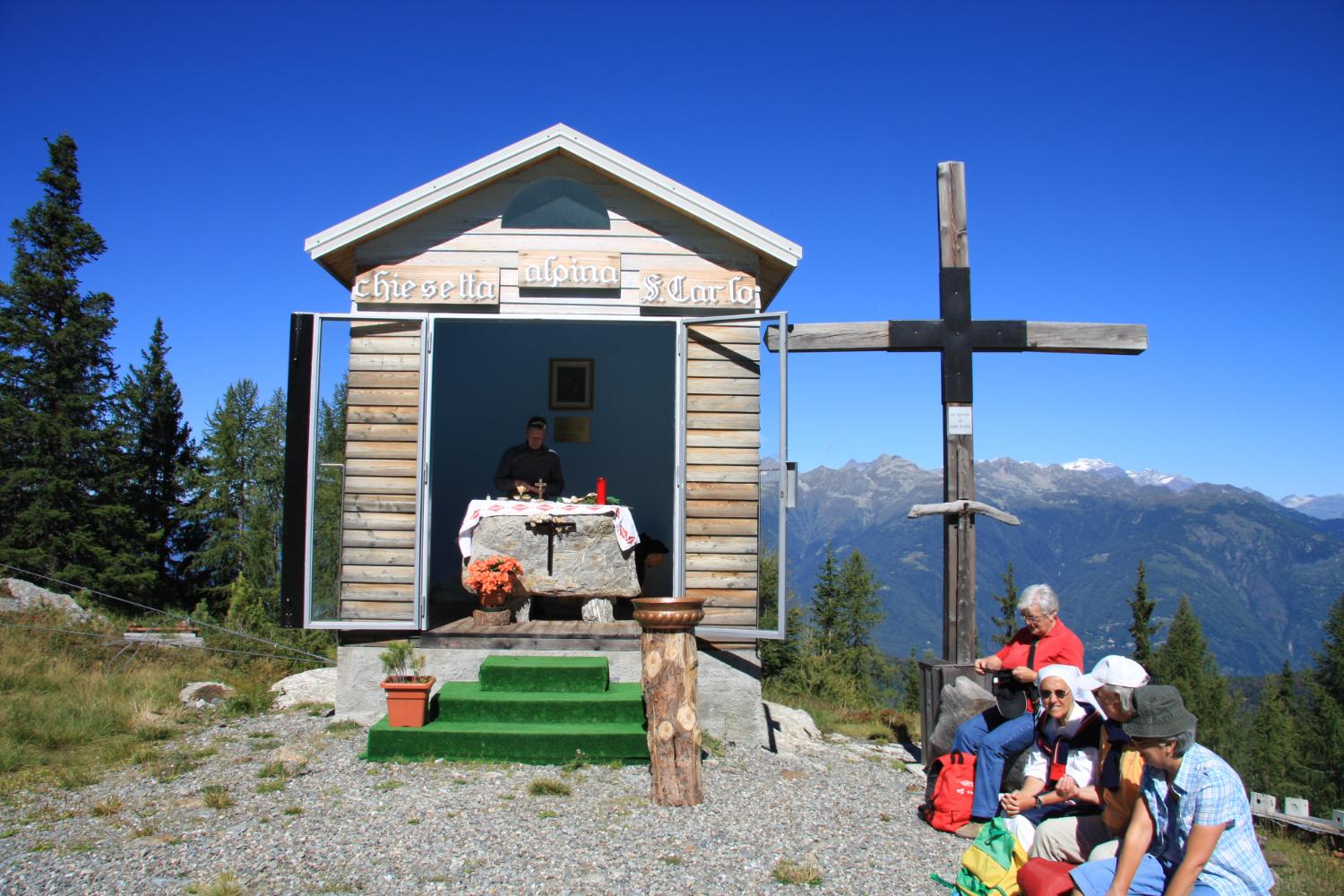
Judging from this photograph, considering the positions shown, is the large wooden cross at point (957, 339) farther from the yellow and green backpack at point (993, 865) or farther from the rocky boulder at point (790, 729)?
the yellow and green backpack at point (993, 865)

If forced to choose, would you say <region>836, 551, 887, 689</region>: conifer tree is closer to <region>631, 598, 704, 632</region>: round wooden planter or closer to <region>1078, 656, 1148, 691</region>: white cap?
<region>631, 598, 704, 632</region>: round wooden planter

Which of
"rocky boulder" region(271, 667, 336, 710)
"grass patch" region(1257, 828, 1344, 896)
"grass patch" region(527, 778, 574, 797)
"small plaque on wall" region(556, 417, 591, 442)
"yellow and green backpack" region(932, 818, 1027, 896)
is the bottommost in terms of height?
"grass patch" region(1257, 828, 1344, 896)

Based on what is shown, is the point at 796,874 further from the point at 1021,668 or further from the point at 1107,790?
the point at 1021,668

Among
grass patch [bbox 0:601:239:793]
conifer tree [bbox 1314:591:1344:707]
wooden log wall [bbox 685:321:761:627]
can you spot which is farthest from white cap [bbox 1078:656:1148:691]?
conifer tree [bbox 1314:591:1344:707]

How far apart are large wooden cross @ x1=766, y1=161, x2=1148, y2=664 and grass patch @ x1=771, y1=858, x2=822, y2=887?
3.09m

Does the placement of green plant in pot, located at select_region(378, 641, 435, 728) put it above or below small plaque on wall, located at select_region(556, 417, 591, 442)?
below

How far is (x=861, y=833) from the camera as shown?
18.2ft

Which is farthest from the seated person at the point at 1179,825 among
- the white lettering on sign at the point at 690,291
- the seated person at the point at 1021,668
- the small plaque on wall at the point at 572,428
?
the small plaque on wall at the point at 572,428

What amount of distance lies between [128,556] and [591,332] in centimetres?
2046

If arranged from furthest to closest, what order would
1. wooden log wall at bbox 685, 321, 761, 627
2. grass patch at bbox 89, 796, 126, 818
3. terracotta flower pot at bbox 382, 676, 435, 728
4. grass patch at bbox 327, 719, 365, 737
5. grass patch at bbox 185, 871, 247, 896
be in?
wooden log wall at bbox 685, 321, 761, 627, grass patch at bbox 327, 719, 365, 737, terracotta flower pot at bbox 382, 676, 435, 728, grass patch at bbox 89, 796, 126, 818, grass patch at bbox 185, 871, 247, 896

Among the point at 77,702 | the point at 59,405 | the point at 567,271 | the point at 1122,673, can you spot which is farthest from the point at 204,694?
the point at 59,405

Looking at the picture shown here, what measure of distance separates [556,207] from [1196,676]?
55828 millimetres

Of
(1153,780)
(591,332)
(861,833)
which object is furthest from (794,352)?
(591,332)

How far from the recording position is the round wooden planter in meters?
5.79
